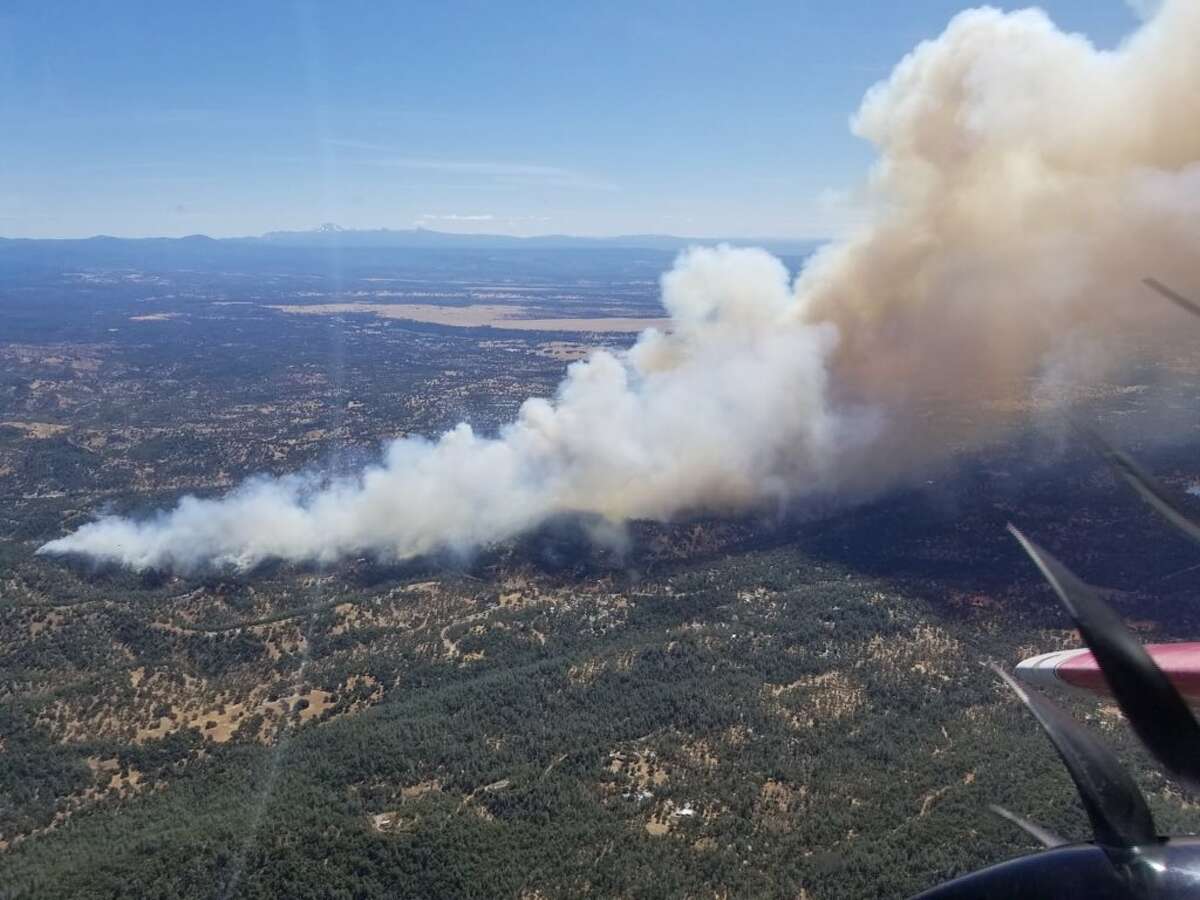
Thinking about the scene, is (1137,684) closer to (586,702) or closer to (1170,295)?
(1170,295)

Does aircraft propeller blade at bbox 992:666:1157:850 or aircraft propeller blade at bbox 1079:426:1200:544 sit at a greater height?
aircraft propeller blade at bbox 1079:426:1200:544

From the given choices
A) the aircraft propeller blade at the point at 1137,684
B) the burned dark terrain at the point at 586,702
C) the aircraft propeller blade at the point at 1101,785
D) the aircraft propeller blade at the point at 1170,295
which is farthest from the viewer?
the burned dark terrain at the point at 586,702

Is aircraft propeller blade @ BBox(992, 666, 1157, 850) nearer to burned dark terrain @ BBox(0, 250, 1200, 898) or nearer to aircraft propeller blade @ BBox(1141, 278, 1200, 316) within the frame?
aircraft propeller blade @ BBox(1141, 278, 1200, 316)

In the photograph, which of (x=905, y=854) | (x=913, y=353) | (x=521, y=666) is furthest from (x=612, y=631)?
(x=913, y=353)

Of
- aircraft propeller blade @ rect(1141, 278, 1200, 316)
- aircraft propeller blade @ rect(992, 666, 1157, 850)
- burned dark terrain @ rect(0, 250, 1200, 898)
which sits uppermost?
aircraft propeller blade @ rect(1141, 278, 1200, 316)

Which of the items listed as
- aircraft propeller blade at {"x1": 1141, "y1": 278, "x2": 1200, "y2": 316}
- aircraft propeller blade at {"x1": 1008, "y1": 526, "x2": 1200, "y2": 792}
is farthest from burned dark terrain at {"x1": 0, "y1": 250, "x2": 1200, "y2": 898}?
aircraft propeller blade at {"x1": 1141, "y1": 278, "x2": 1200, "y2": 316}

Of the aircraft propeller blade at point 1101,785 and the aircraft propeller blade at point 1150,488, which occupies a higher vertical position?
the aircraft propeller blade at point 1150,488

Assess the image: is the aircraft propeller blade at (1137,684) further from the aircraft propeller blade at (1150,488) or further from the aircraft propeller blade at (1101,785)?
the aircraft propeller blade at (1150,488)

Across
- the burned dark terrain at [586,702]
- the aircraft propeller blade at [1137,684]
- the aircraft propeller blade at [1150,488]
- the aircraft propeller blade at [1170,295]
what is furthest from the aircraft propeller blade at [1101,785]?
the burned dark terrain at [586,702]

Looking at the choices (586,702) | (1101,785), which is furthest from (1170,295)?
(586,702)
